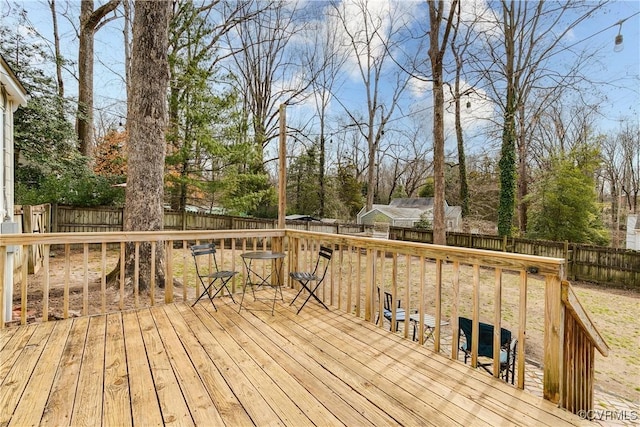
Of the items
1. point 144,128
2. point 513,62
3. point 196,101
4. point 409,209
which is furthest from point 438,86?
point 409,209

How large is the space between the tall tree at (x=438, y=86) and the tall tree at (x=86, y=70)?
10.3m

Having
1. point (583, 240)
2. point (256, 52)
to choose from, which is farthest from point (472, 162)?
point (256, 52)

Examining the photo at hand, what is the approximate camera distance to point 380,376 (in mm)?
2225

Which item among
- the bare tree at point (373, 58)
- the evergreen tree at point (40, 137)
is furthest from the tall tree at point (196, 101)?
the bare tree at point (373, 58)

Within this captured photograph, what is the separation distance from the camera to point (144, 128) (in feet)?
15.1

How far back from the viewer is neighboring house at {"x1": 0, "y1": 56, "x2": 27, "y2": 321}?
3535 millimetres

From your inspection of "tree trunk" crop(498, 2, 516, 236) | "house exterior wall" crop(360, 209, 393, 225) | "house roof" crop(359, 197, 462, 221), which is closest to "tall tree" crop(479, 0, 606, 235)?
"tree trunk" crop(498, 2, 516, 236)

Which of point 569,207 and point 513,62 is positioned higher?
point 513,62

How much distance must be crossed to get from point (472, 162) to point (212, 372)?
73.2 feet

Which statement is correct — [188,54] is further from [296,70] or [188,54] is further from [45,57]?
[296,70]

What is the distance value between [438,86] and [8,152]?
10438 mm

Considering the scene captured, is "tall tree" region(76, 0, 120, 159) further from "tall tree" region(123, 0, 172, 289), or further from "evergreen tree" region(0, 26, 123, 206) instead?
"tall tree" region(123, 0, 172, 289)

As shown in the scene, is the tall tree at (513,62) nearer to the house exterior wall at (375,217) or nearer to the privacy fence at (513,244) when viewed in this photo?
the privacy fence at (513,244)

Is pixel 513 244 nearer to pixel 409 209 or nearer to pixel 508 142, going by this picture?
pixel 508 142
